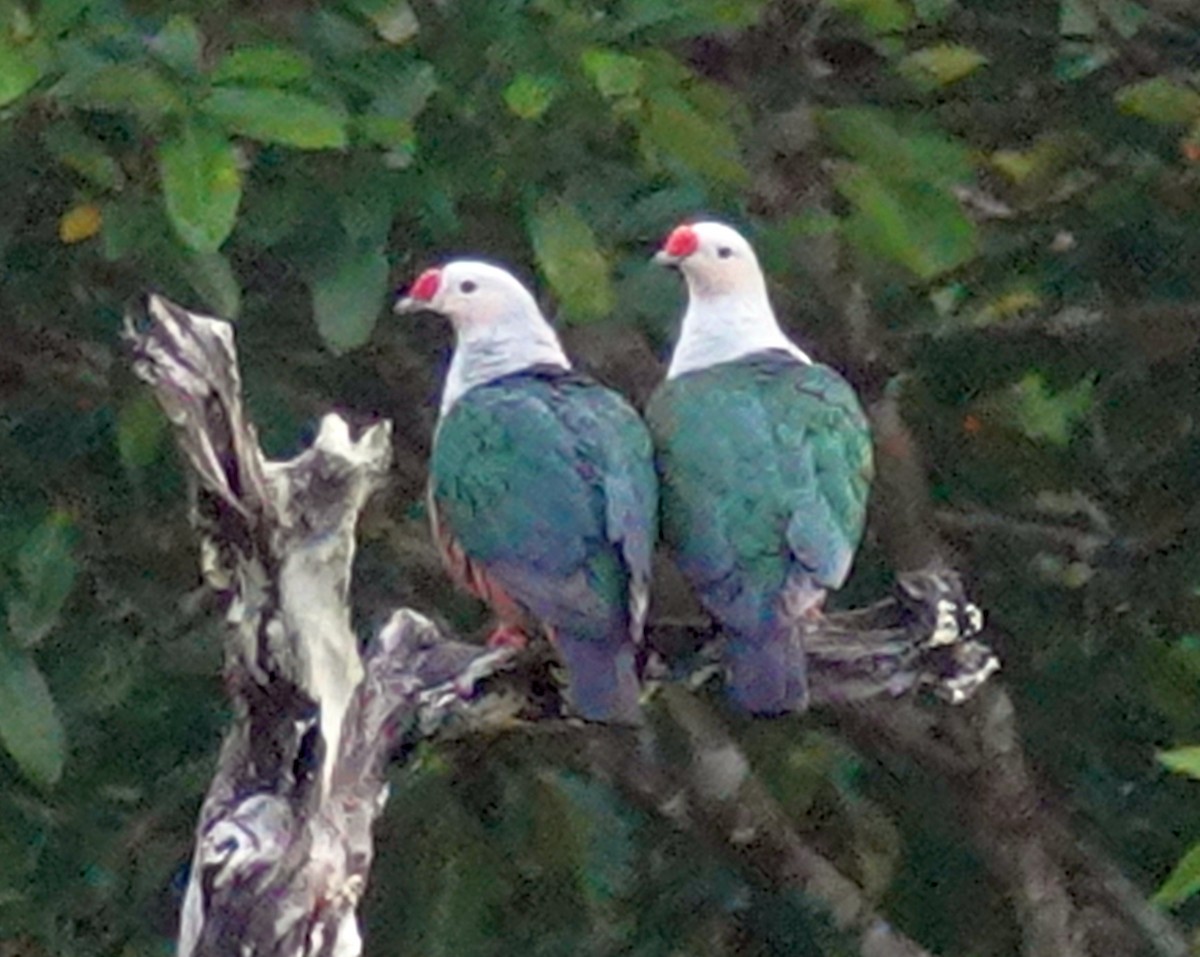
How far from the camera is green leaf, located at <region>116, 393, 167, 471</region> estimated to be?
11.6 ft

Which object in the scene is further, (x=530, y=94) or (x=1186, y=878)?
(x=530, y=94)

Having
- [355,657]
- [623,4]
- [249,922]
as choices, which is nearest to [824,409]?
[623,4]

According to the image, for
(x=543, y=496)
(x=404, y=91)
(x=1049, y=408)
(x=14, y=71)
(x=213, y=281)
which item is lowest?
(x=1049, y=408)

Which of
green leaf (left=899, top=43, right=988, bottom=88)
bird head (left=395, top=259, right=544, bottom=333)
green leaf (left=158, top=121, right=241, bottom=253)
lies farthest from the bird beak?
green leaf (left=899, top=43, right=988, bottom=88)

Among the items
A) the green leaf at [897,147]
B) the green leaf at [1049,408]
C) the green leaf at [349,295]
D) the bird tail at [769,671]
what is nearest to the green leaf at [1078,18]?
the green leaf at [897,147]

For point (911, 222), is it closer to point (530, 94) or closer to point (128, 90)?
point (530, 94)

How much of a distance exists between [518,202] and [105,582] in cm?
85

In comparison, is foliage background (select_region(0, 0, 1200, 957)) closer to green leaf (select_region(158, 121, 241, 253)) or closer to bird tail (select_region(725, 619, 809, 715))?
green leaf (select_region(158, 121, 241, 253))

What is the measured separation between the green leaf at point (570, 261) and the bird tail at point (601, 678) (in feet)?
1.53

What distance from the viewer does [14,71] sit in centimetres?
296

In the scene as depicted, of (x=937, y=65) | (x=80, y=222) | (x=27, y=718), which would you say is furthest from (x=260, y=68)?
(x=937, y=65)

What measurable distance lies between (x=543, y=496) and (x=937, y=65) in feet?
3.61

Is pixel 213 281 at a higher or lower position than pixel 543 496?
higher

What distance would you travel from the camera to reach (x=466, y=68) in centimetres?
338
